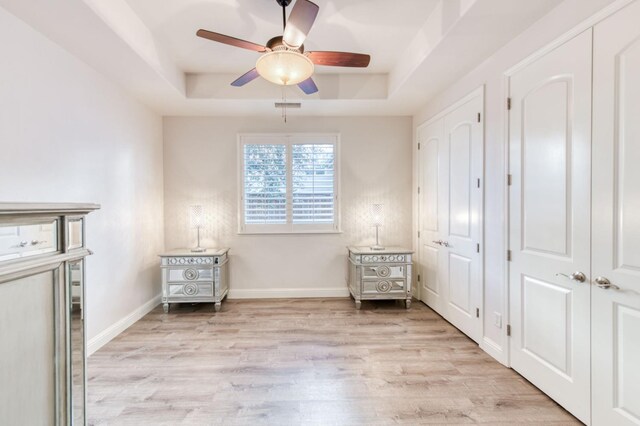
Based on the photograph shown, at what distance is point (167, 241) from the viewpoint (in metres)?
4.18

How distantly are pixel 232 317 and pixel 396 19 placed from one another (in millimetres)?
3515

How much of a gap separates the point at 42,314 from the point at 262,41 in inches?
107

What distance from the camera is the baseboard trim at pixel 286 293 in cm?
421

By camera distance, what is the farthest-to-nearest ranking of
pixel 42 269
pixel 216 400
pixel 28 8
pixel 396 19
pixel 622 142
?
pixel 396 19, pixel 216 400, pixel 28 8, pixel 622 142, pixel 42 269

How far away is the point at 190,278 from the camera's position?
368 centimetres

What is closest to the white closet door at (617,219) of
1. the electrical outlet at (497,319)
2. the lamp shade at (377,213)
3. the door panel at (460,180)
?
the electrical outlet at (497,319)

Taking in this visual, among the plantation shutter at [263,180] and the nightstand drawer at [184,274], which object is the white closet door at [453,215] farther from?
the nightstand drawer at [184,274]

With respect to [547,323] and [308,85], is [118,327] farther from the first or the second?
[547,323]

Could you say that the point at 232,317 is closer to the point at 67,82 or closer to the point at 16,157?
the point at 16,157

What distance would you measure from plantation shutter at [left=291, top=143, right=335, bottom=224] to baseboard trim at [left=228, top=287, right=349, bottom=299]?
97cm

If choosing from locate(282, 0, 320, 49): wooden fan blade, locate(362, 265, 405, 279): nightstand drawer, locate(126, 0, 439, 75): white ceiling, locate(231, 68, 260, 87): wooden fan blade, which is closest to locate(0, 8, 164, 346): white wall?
locate(126, 0, 439, 75): white ceiling

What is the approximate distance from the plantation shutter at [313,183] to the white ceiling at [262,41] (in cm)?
Result: 65

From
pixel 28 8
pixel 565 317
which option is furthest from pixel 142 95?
pixel 565 317

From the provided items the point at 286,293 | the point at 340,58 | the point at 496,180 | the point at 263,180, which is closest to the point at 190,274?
the point at 286,293
